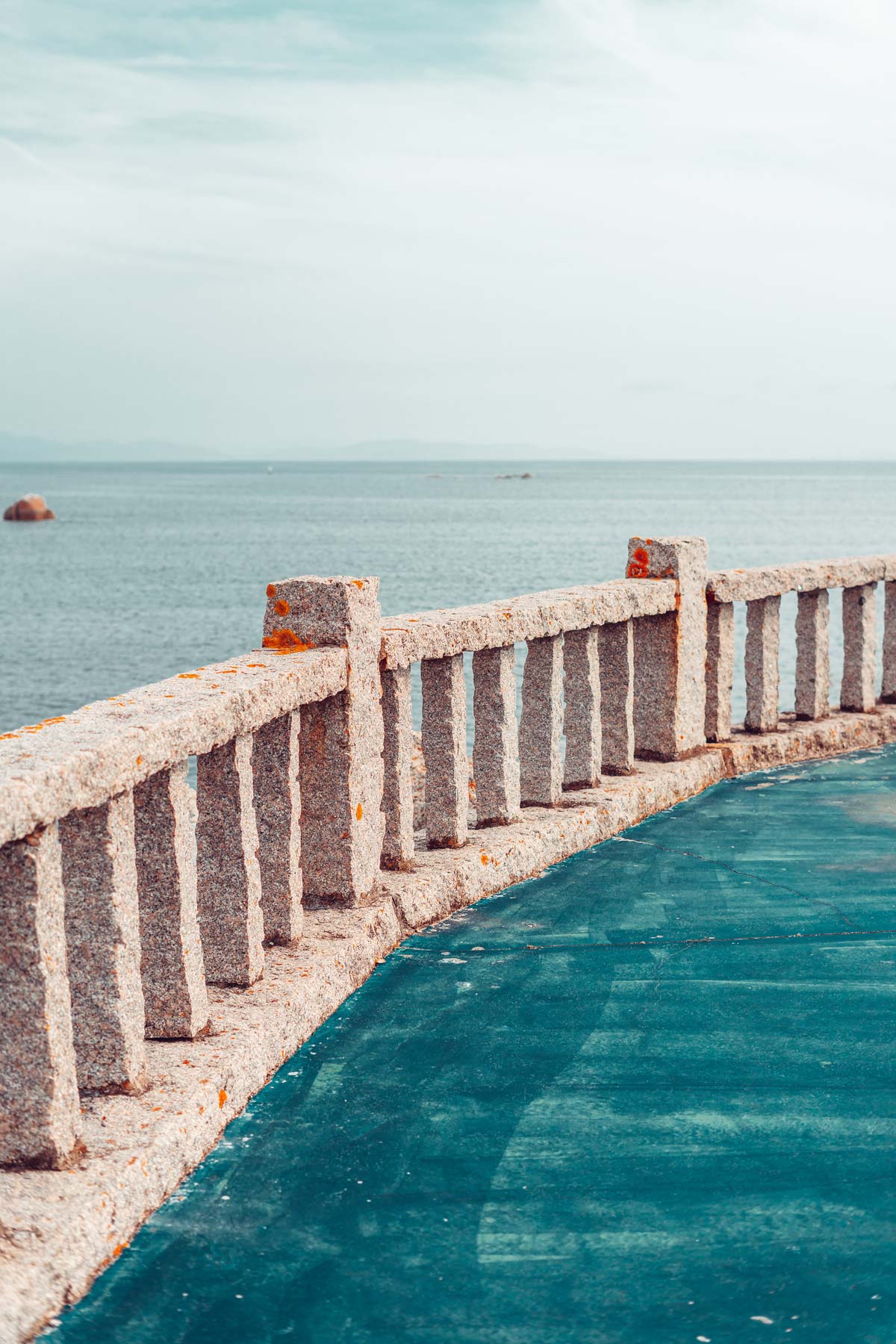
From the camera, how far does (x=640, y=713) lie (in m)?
6.29

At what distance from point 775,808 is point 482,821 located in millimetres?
1461

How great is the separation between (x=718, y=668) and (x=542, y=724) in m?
1.67

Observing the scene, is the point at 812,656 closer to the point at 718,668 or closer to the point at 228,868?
the point at 718,668

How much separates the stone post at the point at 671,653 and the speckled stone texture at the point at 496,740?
48.8 inches

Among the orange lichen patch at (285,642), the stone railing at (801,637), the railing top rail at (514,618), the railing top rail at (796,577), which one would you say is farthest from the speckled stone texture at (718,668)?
the orange lichen patch at (285,642)

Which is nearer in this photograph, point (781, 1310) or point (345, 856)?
point (781, 1310)

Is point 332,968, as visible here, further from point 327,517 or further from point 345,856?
point 327,517

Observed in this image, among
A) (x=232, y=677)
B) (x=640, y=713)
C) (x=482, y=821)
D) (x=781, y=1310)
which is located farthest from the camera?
(x=640, y=713)

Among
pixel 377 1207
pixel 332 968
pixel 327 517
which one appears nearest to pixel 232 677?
pixel 332 968

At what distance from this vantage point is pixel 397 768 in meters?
4.46

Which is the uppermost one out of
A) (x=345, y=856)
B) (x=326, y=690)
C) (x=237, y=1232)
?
(x=326, y=690)

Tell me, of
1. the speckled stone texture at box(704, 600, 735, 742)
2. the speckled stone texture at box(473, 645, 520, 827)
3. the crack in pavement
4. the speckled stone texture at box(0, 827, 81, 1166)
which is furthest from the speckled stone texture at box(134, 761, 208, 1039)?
the speckled stone texture at box(704, 600, 735, 742)

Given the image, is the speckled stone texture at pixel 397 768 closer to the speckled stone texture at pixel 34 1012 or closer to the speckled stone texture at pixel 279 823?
the speckled stone texture at pixel 279 823

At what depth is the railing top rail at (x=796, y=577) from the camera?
645cm
